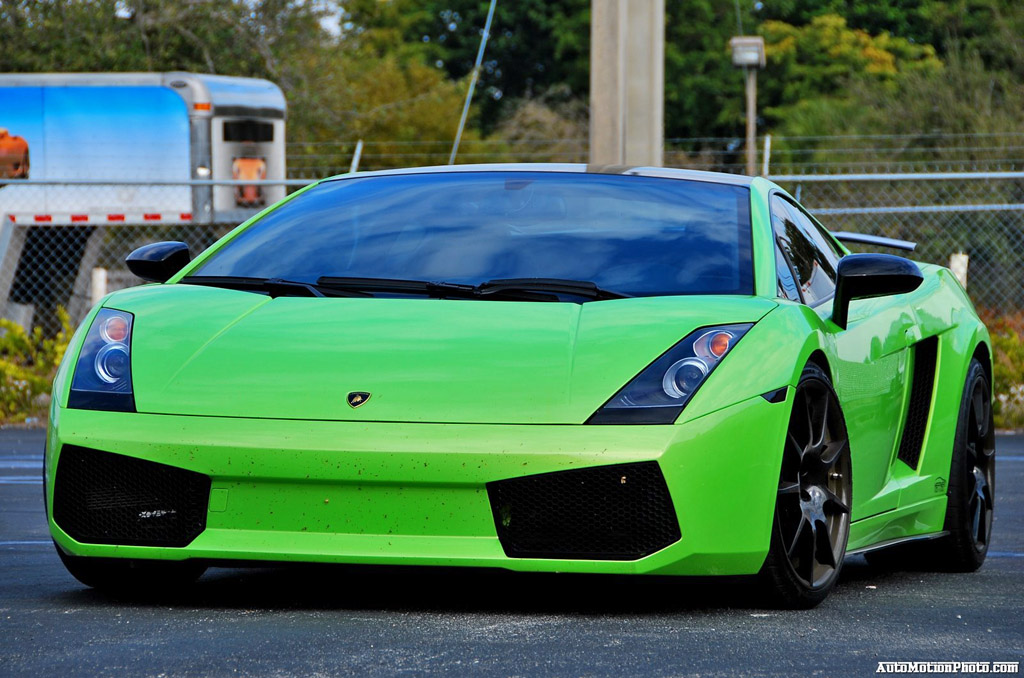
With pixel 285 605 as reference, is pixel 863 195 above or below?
below

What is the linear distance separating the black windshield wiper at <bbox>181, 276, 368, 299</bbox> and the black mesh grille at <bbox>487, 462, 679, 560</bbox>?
87cm

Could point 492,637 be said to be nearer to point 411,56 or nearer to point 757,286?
point 757,286

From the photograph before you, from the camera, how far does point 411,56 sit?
50.3 m

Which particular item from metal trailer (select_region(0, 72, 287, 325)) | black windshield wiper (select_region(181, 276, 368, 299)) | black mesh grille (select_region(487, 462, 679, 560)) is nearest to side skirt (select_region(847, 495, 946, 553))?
black mesh grille (select_region(487, 462, 679, 560))

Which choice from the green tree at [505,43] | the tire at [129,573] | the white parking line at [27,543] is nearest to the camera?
the tire at [129,573]

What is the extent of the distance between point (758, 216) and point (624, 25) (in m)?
8.35

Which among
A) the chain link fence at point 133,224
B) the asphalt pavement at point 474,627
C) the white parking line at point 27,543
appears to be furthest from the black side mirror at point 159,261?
the chain link fence at point 133,224

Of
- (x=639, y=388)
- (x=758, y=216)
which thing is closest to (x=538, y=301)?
(x=639, y=388)

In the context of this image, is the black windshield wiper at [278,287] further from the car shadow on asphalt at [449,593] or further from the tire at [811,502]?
the tire at [811,502]

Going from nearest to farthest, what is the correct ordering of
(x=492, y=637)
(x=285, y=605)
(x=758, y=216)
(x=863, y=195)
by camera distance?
(x=492, y=637)
(x=285, y=605)
(x=758, y=216)
(x=863, y=195)

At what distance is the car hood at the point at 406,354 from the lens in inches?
155

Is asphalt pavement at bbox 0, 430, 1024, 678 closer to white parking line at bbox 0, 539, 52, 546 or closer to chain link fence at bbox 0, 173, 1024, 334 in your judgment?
white parking line at bbox 0, 539, 52, 546

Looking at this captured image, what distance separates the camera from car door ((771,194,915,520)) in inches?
185

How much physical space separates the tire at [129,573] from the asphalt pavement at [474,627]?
0.04 meters
